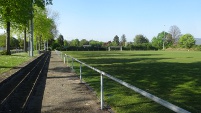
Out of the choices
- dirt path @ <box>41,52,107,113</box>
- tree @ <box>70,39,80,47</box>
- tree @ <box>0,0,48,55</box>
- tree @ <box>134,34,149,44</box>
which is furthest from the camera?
tree @ <box>134,34,149,44</box>

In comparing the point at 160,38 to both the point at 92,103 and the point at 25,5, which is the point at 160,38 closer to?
the point at 25,5

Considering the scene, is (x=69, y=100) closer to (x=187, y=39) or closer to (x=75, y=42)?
(x=187, y=39)

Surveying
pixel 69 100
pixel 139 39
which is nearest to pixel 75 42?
pixel 139 39

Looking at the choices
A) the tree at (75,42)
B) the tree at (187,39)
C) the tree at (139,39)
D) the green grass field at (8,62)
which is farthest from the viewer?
the tree at (139,39)

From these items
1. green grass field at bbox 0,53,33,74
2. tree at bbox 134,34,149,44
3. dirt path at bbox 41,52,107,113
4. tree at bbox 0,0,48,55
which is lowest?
dirt path at bbox 41,52,107,113

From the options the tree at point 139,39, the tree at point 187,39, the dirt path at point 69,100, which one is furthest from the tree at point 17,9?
the tree at point 139,39

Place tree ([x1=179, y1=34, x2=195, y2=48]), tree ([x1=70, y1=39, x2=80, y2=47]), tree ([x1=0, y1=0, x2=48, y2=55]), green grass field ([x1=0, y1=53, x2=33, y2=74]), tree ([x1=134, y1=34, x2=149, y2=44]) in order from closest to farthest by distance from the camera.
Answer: green grass field ([x1=0, y1=53, x2=33, y2=74]), tree ([x1=0, y1=0, x2=48, y2=55]), tree ([x1=179, y1=34, x2=195, y2=48]), tree ([x1=70, y1=39, x2=80, y2=47]), tree ([x1=134, y1=34, x2=149, y2=44])

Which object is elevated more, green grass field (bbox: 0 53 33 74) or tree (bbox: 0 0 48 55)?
tree (bbox: 0 0 48 55)

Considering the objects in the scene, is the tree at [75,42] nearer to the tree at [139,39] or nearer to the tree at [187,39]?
the tree at [139,39]

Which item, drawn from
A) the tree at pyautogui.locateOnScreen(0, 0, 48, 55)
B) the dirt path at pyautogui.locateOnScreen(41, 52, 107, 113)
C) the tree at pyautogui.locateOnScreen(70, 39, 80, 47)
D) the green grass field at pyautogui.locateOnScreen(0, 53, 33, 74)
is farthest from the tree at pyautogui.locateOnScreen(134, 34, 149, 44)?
the dirt path at pyautogui.locateOnScreen(41, 52, 107, 113)

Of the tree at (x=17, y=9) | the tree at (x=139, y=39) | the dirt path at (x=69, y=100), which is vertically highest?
the tree at (x=139, y=39)

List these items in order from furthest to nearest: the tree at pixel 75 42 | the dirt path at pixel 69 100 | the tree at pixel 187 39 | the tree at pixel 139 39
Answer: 1. the tree at pixel 139 39
2. the tree at pixel 75 42
3. the tree at pixel 187 39
4. the dirt path at pixel 69 100

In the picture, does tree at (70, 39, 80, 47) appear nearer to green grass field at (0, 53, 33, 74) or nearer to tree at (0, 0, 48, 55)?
green grass field at (0, 53, 33, 74)

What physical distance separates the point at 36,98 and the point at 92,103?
2.33 m
